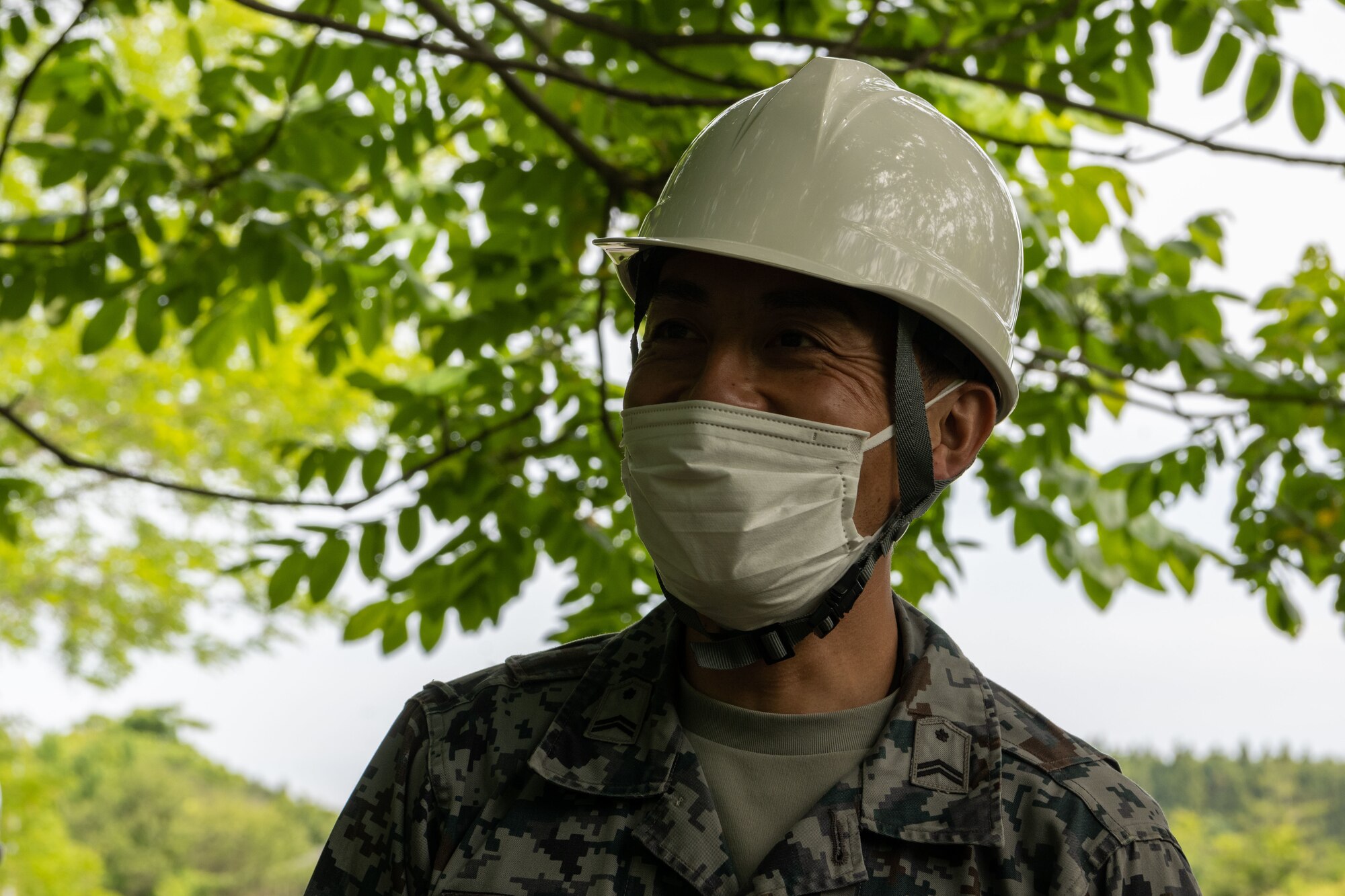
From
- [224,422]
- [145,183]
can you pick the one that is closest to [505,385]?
[145,183]

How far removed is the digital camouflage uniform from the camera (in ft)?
5.04

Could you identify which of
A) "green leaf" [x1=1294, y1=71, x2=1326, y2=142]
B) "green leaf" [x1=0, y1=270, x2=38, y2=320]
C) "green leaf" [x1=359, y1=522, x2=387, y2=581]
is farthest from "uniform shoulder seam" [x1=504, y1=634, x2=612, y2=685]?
"green leaf" [x1=0, y1=270, x2=38, y2=320]

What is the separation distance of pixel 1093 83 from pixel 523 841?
2.53 meters

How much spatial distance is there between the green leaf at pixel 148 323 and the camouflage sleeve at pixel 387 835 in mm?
2333

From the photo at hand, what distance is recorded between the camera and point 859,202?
1819 millimetres

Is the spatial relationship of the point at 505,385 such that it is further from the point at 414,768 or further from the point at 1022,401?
the point at 414,768

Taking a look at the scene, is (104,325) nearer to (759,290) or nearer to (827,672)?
(759,290)

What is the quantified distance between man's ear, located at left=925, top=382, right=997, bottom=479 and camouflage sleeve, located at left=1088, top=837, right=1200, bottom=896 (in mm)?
553

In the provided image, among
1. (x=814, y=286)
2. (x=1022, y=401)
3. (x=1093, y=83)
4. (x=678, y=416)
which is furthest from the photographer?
(x=1022, y=401)

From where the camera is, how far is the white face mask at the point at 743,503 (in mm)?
1611

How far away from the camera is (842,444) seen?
167 cm

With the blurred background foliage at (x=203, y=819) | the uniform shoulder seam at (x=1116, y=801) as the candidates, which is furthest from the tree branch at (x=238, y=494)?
the blurred background foliage at (x=203, y=819)

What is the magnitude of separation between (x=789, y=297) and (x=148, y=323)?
258 cm

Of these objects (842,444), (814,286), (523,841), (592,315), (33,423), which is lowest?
(523,841)
